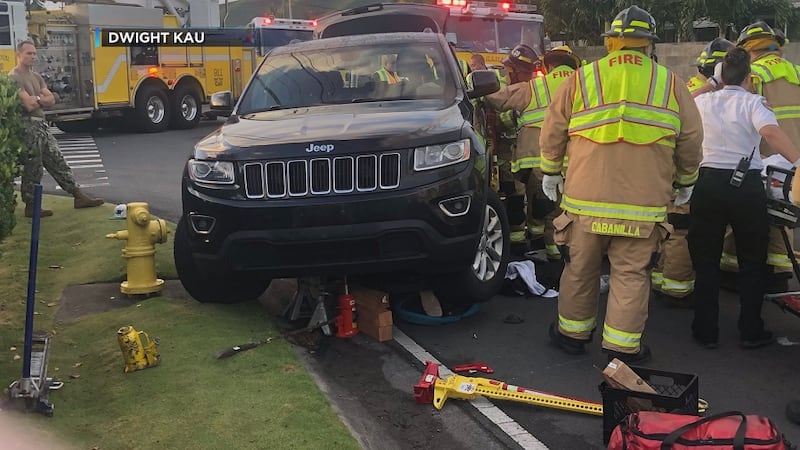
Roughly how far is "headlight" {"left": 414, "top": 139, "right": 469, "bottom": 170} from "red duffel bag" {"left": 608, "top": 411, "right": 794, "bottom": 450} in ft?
6.66

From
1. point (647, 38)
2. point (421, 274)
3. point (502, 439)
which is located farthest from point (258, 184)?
point (647, 38)

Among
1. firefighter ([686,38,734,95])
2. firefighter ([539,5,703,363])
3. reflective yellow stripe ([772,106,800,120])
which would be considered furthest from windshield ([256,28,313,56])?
firefighter ([539,5,703,363])

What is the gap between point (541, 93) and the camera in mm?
6914

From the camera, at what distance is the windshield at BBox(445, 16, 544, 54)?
1409 centimetres

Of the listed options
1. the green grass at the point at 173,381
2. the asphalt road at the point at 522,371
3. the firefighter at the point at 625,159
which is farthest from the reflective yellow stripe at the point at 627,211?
the green grass at the point at 173,381

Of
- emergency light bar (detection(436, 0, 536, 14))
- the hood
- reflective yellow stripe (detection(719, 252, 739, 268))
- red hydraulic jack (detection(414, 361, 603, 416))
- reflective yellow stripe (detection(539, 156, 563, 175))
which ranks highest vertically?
emergency light bar (detection(436, 0, 536, 14))

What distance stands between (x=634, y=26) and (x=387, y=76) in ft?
6.66

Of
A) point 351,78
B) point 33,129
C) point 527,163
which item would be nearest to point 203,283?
point 351,78

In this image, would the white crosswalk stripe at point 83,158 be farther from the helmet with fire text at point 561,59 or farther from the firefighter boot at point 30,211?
the helmet with fire text at point 561,59

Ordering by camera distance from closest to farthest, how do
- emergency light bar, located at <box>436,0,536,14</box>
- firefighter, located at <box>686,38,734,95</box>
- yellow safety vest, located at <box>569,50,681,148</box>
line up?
1. yellow safety vest, located at <box>569,50,681,148</box>
2. firefighter, located at <box>686,38,734,95</box>
3. emergency light bar, located at <box>436,0,536,14</box>

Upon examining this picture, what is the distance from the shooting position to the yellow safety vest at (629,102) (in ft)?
15.1

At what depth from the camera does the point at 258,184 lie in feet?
16.2

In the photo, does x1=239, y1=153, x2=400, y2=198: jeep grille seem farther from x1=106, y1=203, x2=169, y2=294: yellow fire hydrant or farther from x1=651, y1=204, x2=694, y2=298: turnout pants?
x1=651, y1=204, x2=694, y2=298: turnout pants

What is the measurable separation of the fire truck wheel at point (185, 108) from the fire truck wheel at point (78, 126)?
2068 millimetres
